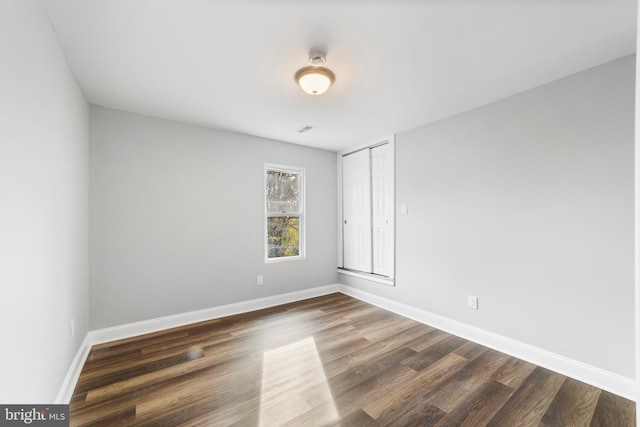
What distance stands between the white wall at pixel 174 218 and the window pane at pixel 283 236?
196 millimetres

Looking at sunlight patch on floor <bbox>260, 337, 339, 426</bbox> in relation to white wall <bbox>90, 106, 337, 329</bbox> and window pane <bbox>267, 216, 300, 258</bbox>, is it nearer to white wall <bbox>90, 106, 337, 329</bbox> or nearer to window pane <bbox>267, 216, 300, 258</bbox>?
white wall <bbox>90, 106, 337, 329</bbox>

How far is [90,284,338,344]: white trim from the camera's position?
8.68 feet

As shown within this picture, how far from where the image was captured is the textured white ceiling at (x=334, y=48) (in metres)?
1.46

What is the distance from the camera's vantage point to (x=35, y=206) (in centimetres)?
135

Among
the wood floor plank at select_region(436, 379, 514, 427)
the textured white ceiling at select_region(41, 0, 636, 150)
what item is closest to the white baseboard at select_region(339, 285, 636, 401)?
the wood floor plank at select_region(436, 379, 514, 427)

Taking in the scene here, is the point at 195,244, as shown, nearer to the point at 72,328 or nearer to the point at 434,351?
the point at 72,328

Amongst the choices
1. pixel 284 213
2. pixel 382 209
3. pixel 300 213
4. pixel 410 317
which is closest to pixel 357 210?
pixel 382 209

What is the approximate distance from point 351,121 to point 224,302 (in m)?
2.76

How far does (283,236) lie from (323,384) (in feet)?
7.46

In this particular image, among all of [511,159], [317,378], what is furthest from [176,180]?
[511,159]

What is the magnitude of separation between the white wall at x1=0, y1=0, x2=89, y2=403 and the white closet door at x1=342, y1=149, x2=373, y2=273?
327 centimetres

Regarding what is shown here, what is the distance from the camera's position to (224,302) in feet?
10.9

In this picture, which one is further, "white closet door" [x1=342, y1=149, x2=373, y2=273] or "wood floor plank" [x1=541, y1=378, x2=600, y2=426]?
"white closet door" [x1=342, y1=149, x2=373, y2=273]

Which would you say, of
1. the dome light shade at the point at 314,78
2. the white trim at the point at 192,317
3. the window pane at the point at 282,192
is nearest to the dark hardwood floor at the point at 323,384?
the white trim at the point at 192,317
